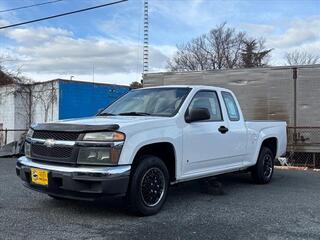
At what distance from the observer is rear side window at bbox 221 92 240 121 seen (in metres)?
8.06

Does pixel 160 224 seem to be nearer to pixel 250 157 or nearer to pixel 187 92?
pixel 187 92

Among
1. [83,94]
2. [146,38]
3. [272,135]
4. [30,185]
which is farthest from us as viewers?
[146,38]

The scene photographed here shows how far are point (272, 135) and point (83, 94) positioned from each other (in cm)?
1519

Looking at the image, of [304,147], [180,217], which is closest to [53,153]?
[180,217]

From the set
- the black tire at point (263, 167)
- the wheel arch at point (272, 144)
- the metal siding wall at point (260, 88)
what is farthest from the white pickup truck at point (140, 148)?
the metal siding wall at point (260, 88)

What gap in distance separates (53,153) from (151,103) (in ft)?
6.32

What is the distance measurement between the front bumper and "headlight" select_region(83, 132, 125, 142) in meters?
0.35

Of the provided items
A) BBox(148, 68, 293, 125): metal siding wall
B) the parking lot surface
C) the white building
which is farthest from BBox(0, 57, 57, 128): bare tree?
the parking lot surface

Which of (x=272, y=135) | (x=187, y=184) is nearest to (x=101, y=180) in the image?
(x=187, y=184)

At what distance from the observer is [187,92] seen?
7223 millimetres

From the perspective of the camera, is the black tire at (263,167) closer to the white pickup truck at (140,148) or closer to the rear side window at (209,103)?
the white pickup truck at (140,148)

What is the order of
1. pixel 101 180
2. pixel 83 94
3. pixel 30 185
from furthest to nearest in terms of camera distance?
pixel 83 94 → pixel 30 185 → pixel 101 180

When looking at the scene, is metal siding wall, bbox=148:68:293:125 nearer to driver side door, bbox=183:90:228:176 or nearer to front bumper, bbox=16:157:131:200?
driver side door, bbox=183:90:228:176

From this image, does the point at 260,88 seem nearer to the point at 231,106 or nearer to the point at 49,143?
the point at 231,106
